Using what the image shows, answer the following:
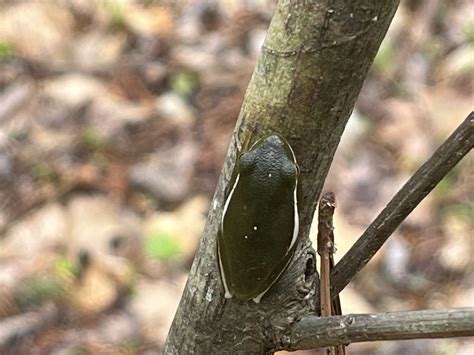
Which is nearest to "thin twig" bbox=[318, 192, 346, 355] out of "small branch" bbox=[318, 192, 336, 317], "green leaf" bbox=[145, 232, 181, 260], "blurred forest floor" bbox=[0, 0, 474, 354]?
"small branch" bbox=[318, 192, 336, 317]

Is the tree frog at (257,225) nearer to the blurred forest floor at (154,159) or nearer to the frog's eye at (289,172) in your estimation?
the frog's eye at (289,172)

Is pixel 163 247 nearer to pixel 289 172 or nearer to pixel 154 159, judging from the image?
pixel 154 159

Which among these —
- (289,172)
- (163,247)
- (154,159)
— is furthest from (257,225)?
(154,159)

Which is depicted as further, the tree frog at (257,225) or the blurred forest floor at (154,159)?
the blurred forest floor at (154,159)

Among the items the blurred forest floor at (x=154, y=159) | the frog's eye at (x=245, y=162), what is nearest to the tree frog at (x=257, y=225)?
the frog's eye at (x=245, y=162)

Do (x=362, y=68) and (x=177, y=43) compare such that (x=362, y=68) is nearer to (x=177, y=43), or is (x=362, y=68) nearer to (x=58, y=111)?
(x=58, y=111)

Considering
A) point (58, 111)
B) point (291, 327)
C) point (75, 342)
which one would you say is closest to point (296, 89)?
point (291, 327)
